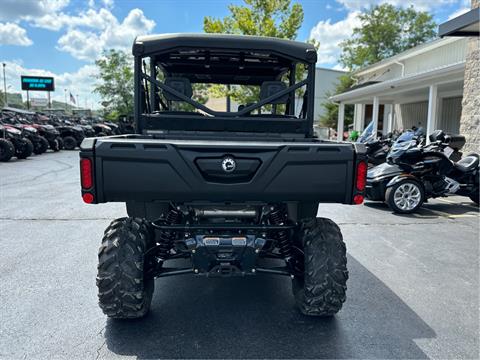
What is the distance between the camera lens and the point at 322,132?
25.1 meters

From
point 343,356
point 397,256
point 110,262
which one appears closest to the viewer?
point 343,356

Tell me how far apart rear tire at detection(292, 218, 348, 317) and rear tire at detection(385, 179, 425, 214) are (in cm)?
447

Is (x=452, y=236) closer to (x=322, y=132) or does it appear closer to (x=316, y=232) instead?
(x=316, y=232)

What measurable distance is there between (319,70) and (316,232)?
43.9 m

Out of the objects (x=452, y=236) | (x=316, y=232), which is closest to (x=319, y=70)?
(x=452, y=236)

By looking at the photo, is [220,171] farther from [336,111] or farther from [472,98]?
[336,111]

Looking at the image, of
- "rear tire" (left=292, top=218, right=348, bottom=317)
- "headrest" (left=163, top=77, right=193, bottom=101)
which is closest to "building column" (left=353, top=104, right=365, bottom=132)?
"headrest" (left=163, top=77, right=193, bottom=101)

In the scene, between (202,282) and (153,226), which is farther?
(202,282)

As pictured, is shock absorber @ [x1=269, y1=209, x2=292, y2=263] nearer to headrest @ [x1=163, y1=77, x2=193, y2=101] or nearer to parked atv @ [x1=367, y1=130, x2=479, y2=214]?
headrest @ [x1=163, y1=77, x2=193, y2=101]

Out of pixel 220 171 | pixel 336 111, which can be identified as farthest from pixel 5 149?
pixel 336 111

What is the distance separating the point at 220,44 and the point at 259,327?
2347 mm

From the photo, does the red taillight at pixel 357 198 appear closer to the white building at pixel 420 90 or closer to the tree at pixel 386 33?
the white building at pixel 420 90

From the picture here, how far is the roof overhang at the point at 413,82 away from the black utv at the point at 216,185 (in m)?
10.9

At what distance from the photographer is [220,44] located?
3.33 metres
